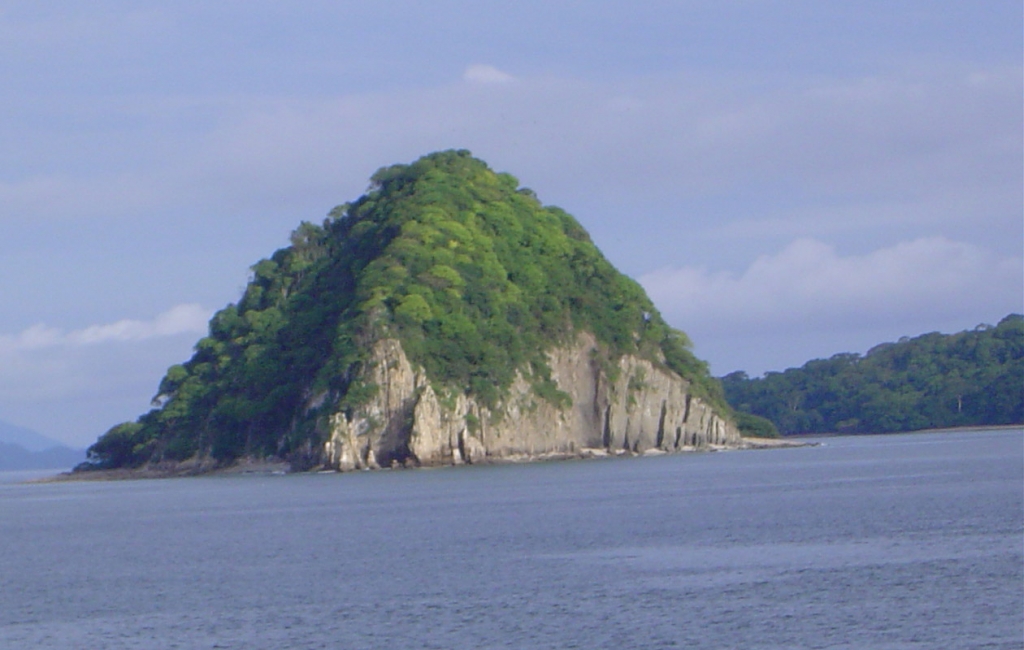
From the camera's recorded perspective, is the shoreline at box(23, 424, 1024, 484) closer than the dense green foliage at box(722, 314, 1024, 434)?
Yes

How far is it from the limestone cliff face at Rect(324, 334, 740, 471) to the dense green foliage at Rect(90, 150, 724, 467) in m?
1.38

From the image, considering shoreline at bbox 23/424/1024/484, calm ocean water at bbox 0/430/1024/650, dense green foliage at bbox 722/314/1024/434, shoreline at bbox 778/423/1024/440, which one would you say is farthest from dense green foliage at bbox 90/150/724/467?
dense green foliage at bbox 722/314/1024/434

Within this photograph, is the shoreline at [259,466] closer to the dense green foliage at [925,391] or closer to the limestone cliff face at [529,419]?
the limestone cliff face at [529,419]

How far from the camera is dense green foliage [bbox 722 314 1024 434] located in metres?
168

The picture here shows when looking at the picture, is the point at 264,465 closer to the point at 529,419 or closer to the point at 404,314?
the point at 404,314

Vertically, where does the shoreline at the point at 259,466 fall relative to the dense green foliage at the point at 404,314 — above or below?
below

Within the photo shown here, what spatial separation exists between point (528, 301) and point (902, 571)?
3268 inches

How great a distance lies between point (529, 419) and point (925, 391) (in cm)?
8430

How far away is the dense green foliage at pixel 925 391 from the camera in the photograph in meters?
168

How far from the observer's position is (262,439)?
112 m

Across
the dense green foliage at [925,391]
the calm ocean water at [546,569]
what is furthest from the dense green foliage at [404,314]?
the dense green foliage at [925,391]

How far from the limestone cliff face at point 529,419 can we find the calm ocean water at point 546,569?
28.3 metres

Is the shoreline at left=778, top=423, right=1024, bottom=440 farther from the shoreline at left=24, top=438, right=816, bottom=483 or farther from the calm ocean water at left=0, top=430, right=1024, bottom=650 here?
the calm ocean water at left=0, top=430, right=1024, bottom=650

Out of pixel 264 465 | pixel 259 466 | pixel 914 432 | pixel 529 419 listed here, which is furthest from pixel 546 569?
→ pixel 914 432
